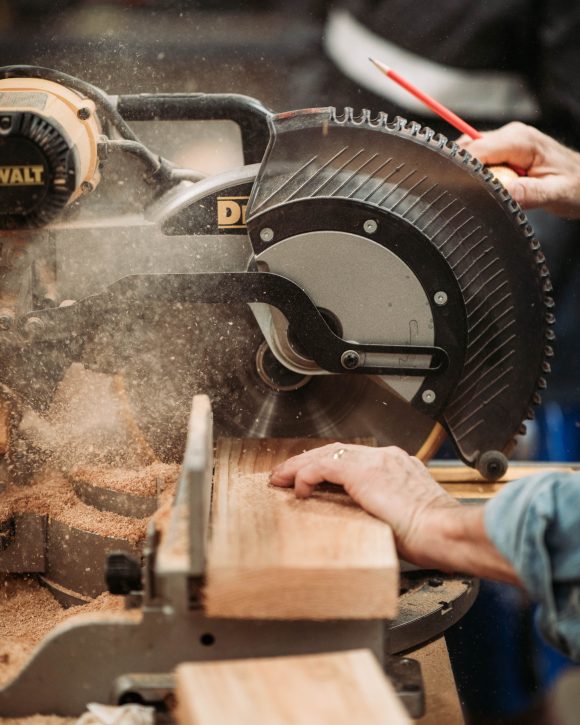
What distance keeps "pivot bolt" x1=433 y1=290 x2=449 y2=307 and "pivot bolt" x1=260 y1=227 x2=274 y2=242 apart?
35cm

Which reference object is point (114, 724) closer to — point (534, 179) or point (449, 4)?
point (534, 179)

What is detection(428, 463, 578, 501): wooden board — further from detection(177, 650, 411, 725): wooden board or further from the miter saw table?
detection(177, 650, 411, 725): wooden board

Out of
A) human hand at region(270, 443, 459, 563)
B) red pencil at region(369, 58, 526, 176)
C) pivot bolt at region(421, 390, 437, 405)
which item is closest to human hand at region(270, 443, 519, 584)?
human hand at region(270, 443, 459, 563)

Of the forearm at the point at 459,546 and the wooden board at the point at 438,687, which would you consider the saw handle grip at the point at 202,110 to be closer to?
the forearm at the point at 459,546

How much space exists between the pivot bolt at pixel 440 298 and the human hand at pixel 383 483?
362 millimetres

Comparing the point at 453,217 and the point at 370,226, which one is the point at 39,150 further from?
the point at 453,217

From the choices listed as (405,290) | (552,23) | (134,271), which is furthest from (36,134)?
(552,23)

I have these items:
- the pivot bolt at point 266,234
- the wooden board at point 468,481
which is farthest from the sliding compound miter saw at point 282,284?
the wooden board at point 468,481

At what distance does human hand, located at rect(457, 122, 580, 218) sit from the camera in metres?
1.97

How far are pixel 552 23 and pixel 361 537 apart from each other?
2.14 metres

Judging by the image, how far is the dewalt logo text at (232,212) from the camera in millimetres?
1704

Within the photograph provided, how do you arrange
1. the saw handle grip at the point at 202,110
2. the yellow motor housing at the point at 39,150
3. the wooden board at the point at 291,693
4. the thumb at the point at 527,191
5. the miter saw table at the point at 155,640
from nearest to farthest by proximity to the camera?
the wooden board at the point at 291,693 < the miter saw table at the point at 155,640 < the yellow motor housing at the point at 39,150 < the saw handle grip at the point at 202,110 < the thumb at the point at 527,191

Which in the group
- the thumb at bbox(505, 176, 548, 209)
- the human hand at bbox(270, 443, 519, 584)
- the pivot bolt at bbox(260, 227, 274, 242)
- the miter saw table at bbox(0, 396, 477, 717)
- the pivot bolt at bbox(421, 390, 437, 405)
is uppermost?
the thumb at bbox(505, 176, 548, 209)

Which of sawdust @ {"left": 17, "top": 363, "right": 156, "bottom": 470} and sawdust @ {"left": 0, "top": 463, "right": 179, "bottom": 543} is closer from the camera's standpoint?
sawdust @ {"left": 0, "top": 463, "right": 179, "bottom": 543}
